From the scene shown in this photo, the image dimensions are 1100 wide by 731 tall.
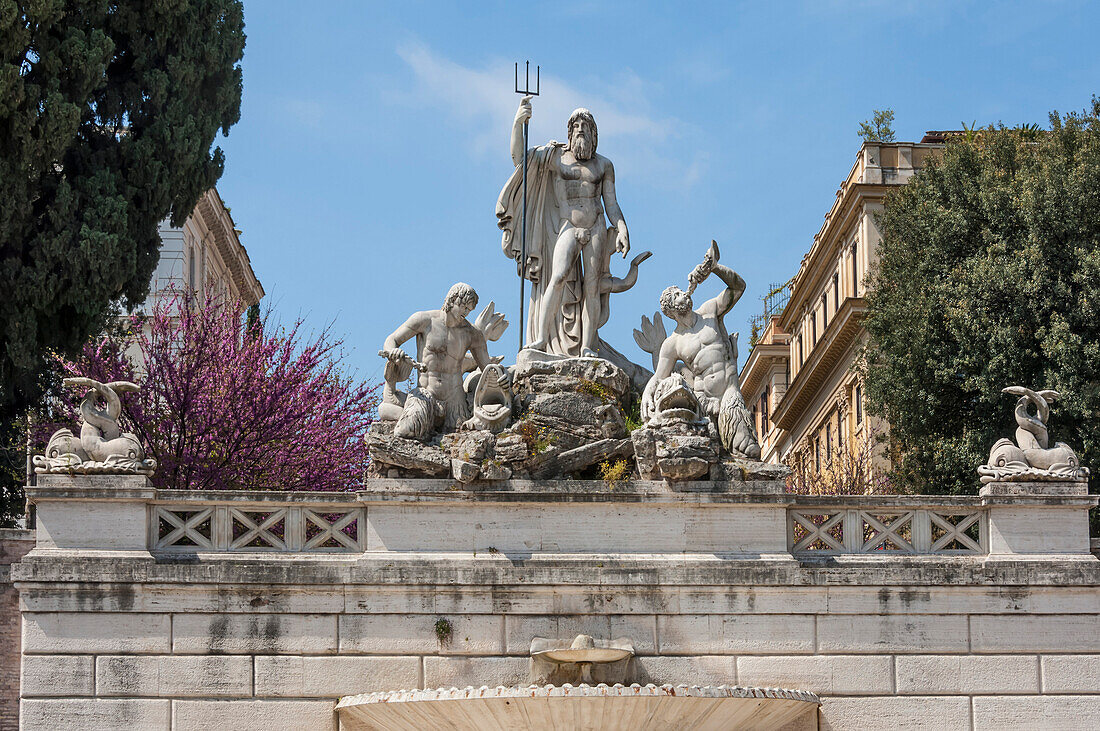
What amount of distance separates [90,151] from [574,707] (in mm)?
15740

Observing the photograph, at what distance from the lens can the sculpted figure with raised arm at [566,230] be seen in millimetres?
21578

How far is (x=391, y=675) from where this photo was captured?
19.0 m

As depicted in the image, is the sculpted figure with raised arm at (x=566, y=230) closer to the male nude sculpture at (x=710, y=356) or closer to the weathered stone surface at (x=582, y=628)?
the male nude sculpture at (x=710, y=356)

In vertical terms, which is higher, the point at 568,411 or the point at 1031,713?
the point at 568,411

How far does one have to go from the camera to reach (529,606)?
19.2 meters

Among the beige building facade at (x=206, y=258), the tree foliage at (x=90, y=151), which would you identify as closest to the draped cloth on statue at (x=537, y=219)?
the tree foliage at (x=90, y=151)

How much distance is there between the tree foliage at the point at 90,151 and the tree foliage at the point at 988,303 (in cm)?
1303

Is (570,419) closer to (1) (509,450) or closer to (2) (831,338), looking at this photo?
(1) (509,450)

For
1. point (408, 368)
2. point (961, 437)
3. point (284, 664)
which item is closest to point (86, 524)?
point (284, 664)

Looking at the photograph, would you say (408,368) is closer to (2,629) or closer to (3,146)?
(2,629)

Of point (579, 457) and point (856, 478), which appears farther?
point (856, 478)

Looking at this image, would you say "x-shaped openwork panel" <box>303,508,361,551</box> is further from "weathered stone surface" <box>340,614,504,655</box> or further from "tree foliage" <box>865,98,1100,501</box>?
"tree foliage" <box>865,98,1100,501</box>

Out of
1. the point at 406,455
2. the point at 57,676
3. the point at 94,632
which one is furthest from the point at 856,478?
the point at 57,676

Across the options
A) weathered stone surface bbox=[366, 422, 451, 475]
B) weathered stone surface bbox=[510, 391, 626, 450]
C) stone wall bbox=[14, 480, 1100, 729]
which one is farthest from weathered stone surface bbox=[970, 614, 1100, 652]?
weathered stone surface bbox=[366, 422, 451, 475]
